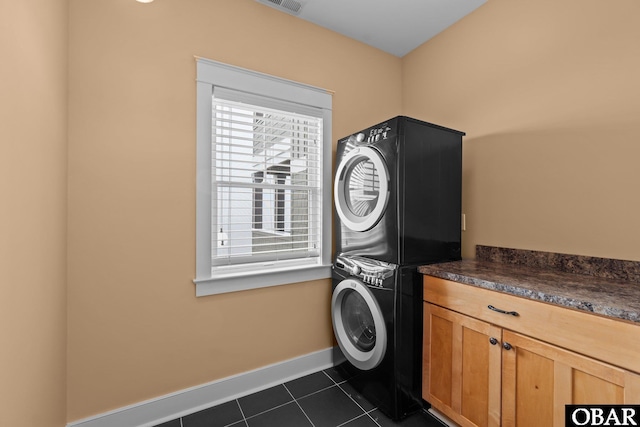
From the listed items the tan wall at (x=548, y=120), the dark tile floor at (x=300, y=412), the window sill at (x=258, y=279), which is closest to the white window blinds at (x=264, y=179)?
the window sill at (x=258, y=279)

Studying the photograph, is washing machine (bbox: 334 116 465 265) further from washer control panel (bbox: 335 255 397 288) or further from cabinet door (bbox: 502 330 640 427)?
cabinet door (bbox: 502 330 640 427)

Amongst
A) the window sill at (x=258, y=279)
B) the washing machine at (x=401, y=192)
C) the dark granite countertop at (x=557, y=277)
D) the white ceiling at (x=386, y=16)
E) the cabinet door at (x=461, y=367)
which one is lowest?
the cabinet door at (x=461, y=367)

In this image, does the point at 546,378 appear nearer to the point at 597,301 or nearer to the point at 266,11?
the point at 597,301

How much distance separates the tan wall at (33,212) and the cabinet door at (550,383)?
1896mm

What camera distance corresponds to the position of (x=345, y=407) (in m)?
1.82

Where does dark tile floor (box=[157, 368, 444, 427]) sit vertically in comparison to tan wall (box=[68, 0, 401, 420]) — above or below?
below

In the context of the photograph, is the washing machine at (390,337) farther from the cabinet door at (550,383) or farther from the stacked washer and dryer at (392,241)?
the cabinet door at (550,383)

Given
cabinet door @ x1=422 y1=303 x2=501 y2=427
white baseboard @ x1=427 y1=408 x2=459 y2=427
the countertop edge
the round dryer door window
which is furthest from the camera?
the round dryer door window

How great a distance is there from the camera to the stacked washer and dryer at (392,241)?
1.67 meters

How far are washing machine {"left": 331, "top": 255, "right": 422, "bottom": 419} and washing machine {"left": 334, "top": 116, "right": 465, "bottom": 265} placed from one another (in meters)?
0.10

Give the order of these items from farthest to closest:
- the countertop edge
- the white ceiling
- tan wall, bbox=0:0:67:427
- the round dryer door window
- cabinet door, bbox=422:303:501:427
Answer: the white ceiling → the round dryer door window → cabinet door, bbox=422:303:501:427 → the countertop edge → tan wall, bbox=0:0:67:427

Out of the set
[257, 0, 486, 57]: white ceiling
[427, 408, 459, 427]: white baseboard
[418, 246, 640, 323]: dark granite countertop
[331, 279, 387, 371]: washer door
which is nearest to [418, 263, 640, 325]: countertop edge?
[418, 246, 640, 323]: dark granite countertop

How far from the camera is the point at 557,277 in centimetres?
146

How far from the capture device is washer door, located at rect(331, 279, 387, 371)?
68.2 inches
